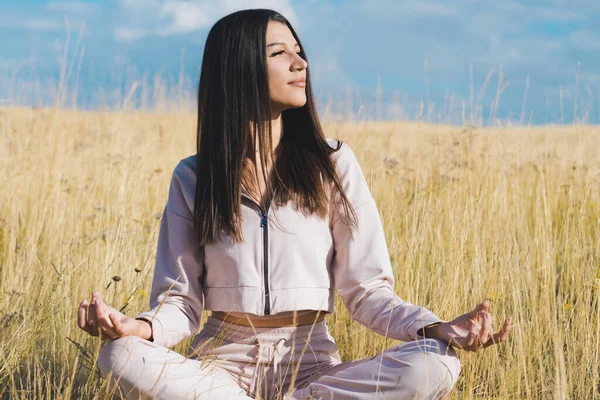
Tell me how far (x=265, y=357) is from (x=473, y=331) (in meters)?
0.66

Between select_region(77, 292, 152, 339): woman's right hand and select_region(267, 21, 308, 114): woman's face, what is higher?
select_region(267, 21, 308, 114): woman's face

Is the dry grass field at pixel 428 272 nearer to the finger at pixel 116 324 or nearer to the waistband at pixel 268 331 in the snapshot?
the finger at pixel 116 324

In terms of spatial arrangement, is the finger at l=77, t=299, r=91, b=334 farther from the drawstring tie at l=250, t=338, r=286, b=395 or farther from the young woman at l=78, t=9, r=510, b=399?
the drawstring tie at l=250, t=338, r=286, b=395

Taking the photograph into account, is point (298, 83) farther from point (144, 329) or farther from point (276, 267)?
point (144, 329)

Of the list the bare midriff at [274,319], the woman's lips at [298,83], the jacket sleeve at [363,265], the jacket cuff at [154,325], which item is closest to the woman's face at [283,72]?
the woman's lips at [298,83]

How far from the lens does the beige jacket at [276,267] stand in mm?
2162

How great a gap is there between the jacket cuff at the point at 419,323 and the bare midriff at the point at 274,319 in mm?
290

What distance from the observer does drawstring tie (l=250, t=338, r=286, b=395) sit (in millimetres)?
2152

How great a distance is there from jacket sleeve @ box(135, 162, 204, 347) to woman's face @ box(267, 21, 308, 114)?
1.27 feet

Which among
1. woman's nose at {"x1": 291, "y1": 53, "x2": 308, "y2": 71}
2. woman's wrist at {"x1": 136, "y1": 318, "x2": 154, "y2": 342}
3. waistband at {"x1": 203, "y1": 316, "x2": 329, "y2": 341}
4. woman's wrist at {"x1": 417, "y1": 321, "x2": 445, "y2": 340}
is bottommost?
waistband at {"x1": 203, "y1": 316, "x2": 329, "y2": 341}

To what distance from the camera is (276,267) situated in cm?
218

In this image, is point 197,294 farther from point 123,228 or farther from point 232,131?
point 123,228

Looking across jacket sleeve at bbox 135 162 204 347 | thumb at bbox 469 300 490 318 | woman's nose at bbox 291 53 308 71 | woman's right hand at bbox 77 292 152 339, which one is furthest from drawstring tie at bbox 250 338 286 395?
woman's nose at bbox 291 53 308 71

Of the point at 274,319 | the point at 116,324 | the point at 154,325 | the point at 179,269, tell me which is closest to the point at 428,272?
the point at 274,319
